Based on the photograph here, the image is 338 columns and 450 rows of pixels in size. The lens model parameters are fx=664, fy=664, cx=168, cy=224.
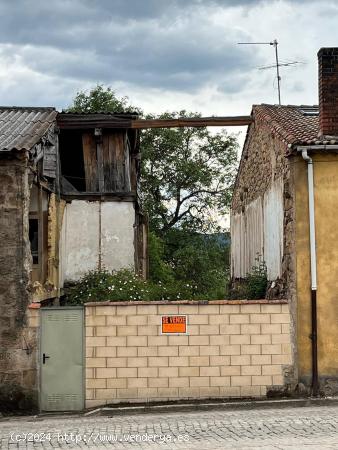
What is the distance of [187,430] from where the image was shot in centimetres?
992

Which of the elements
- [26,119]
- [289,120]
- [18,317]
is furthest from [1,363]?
[289,120]

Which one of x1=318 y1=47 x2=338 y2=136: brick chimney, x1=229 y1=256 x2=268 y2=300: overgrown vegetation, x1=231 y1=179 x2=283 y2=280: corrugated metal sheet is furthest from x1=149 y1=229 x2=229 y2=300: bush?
x1=318 y1=47 x2=338 y2=136: brick chimney

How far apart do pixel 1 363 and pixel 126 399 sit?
244cm

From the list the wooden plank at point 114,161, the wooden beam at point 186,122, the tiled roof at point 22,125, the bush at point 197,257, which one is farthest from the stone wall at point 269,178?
the bush at point 197,257

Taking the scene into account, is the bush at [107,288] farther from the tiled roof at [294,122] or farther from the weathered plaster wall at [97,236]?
the tiled roof at [294,122]

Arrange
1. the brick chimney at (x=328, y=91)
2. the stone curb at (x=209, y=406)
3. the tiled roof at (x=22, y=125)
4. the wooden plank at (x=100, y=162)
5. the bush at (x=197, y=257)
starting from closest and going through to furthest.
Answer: the stone curb at (x=209, y=406) → the tiled roof at (x=22, y=125) → the brick chimney at (x=328, y=91) → the wooden plank at (x=100, y=162) → the bush at (x=197, y=257)

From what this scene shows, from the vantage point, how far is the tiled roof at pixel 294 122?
1309 centimetres

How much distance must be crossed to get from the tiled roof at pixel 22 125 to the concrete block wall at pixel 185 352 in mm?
3685

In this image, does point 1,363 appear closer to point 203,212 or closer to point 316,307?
point 316,307

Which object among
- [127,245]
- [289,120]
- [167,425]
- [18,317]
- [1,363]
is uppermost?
[289,120]

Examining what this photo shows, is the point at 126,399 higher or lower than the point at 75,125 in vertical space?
lower

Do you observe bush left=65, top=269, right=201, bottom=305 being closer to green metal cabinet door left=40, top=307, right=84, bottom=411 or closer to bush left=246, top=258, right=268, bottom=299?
bush left=246, top=258, right=268, bottom=299

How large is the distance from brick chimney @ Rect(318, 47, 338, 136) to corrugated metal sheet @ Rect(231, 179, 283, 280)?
1580 millimetres

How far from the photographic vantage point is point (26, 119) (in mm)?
16891
